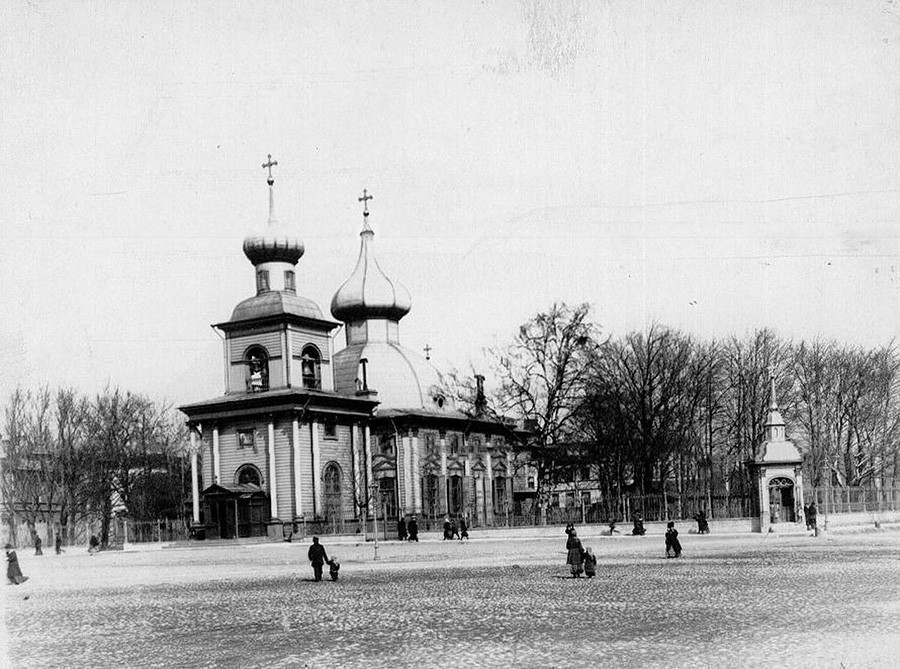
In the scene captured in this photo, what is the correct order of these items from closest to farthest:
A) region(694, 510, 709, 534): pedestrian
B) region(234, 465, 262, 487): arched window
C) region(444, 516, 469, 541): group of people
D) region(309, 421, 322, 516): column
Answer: region(694, 510, 709, 534): pedestrian → region(444, 516, 469, 541): group of people → region(309, 421, 322, 516): column → region(234, 465, 262, 487): arched window

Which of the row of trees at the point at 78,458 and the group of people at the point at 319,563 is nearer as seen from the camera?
the group of people at the point at 319,563

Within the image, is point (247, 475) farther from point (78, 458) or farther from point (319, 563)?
point (319, 563)

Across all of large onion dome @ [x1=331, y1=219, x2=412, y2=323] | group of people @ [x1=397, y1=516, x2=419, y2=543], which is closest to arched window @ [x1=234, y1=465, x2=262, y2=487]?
group of people @ [x1=397, y1=516, x2=419, y2=543]

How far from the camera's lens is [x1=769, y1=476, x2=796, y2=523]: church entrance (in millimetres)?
46250

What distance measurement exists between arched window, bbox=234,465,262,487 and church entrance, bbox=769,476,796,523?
24431 millimetres

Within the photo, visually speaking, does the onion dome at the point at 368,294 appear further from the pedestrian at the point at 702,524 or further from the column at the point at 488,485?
the pedestrian at the point at 702,524

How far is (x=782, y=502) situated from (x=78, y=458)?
3778 centimetres

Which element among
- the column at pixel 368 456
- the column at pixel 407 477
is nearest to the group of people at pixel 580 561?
the column at pixel 368 456

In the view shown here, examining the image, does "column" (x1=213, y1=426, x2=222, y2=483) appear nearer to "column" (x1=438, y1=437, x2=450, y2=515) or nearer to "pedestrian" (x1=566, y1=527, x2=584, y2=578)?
"column" (x1=438, y1=437, x2=450, y2=515)

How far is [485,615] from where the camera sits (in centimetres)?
1605

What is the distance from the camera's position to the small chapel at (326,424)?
55094 millimetres

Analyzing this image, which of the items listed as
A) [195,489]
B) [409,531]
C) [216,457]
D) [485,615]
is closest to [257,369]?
[216,457]

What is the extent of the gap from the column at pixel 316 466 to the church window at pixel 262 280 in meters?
8.09

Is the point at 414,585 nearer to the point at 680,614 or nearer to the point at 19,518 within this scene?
the point at 680,614
